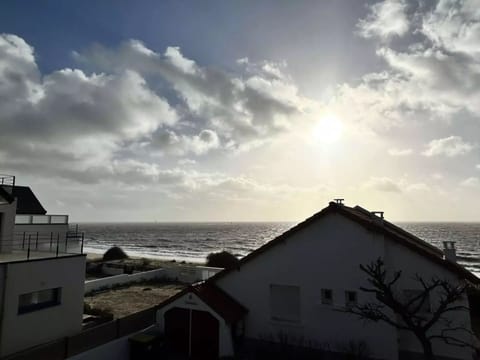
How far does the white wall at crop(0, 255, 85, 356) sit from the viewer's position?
12.3 m

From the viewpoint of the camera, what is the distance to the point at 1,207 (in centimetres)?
1725

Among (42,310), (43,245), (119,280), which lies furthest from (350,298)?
(119,280)

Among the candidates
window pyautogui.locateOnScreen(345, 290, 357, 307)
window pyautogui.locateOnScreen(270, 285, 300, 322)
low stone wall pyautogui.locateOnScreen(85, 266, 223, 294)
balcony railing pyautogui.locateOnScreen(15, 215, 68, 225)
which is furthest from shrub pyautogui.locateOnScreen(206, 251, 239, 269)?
window pyautogui.locateOnScreen(345, 290, 357, 307)

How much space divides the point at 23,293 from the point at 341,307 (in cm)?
1255

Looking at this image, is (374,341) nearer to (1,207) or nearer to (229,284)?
(229,284)

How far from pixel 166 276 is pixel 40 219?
12.8 m

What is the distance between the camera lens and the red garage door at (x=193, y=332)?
13570 mm

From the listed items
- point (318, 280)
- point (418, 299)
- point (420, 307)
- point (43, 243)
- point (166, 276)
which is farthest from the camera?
A: point (166, 276)

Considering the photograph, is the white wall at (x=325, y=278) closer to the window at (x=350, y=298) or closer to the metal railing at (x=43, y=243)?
the window at (x=350, y=298)

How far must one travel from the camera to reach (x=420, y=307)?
449 inches

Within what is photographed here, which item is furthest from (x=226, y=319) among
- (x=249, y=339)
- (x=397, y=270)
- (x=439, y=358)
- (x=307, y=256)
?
(x=439, y=358)

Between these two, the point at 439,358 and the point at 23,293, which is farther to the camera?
the point at 23,293

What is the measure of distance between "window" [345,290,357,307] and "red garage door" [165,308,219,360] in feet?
17.4

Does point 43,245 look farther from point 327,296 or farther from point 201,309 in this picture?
point 327,296
